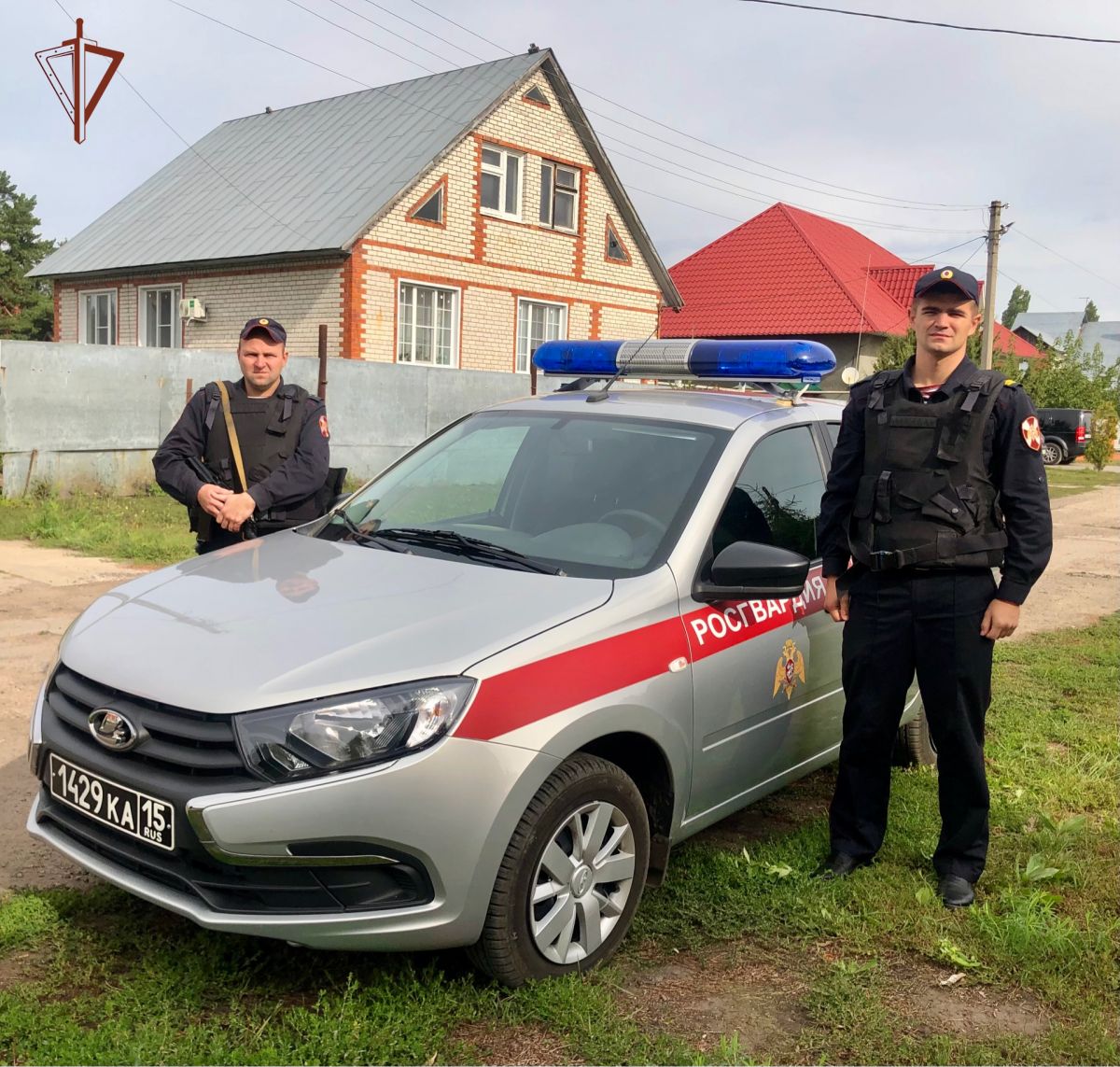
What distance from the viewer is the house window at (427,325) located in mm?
20562

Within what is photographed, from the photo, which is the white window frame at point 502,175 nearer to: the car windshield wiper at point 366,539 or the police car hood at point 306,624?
the car windshield wiper at point 366,539

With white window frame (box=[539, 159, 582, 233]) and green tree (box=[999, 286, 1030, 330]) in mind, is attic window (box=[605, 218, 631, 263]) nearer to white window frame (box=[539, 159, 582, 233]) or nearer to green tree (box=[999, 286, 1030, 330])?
white window frame (box=[539, 159, 582, 233])

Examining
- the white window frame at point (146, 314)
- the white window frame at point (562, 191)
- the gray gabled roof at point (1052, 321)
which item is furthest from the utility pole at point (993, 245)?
the gray gabled roof at point (1052, 321)

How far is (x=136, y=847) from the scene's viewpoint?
2744 millimetres

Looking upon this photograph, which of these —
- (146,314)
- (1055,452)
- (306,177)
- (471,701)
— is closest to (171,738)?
(471,701)

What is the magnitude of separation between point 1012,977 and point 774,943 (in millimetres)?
672

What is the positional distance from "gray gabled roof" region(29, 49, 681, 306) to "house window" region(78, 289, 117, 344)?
2.41 ft

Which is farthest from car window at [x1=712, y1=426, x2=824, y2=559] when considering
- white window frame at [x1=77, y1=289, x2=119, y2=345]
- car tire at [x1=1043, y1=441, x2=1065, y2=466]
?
car tire at [x1=1043, y1=441, x2=1065, y2=466]

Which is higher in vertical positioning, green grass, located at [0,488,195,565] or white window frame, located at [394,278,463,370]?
white window frame, located at [394,278,463,370]

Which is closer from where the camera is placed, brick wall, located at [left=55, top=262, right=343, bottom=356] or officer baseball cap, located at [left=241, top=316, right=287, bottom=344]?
officer baseball cap, located at [left=241, top=316, right=287, bottom=344]

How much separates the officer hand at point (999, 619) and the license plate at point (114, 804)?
7.97 ft

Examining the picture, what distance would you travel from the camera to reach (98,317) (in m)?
24.1

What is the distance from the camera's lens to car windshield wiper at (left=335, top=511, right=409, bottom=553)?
3641 mm

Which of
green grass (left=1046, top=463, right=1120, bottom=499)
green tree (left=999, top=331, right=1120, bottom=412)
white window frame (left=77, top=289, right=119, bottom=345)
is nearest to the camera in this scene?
green grass (left=1046, top=463, right=1120, bottom=499)
